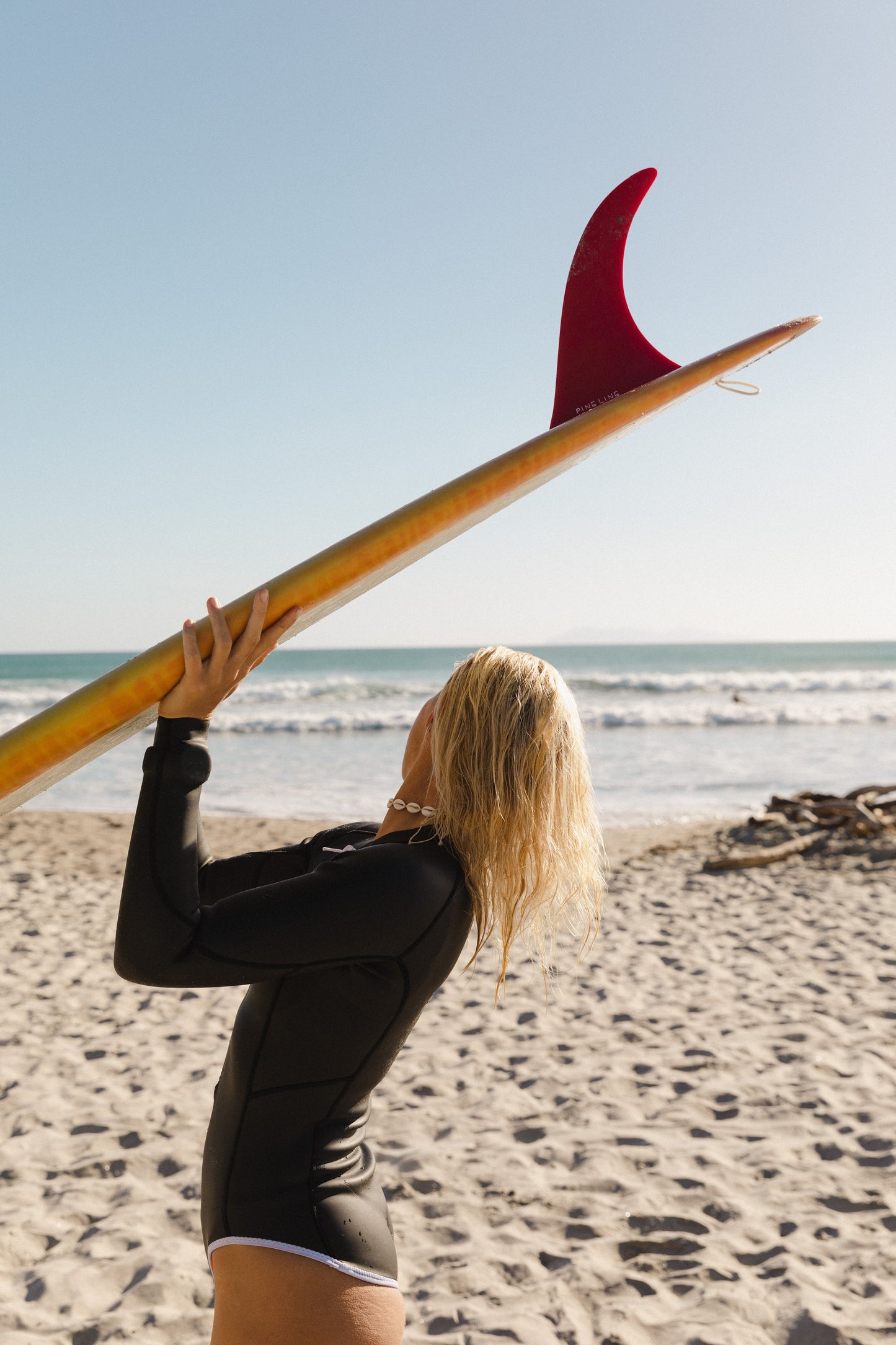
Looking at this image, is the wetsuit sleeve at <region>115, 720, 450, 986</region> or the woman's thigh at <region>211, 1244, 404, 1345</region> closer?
the wetsuit sleeve at <region>115, 720, 450, 986</region>

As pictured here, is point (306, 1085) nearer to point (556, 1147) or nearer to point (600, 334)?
point (600, 334)

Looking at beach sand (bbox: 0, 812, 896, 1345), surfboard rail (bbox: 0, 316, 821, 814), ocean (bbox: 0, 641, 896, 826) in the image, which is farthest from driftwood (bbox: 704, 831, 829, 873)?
surfboard rail (bbox: 0, 316, 821, 814)

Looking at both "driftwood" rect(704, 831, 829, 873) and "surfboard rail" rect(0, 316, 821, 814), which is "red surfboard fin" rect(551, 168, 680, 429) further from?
"driftwood" rect(704, 831, 829, 873)

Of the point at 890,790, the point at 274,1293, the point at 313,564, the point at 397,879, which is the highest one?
the point at 313,564

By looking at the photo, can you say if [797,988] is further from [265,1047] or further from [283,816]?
[283,816]

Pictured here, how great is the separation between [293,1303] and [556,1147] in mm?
3066

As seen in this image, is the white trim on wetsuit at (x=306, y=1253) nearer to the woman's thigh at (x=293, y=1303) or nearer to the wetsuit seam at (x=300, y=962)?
the woman's thigh at (x=293, y=1303)

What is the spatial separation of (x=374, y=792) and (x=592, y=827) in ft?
45.3

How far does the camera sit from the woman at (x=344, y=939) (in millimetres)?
1323

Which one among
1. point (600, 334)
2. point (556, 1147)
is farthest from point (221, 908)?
point (556, 1147)

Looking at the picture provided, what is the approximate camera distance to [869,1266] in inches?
126

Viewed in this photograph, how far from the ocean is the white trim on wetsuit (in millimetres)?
988

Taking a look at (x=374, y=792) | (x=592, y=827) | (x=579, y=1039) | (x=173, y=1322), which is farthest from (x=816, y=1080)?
(x=374, y=792)

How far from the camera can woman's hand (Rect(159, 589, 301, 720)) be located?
4.33ft
